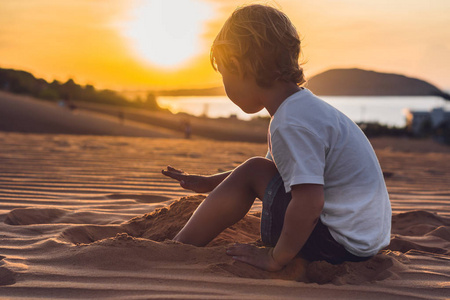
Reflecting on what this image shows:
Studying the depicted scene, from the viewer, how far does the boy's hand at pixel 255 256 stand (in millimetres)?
1802

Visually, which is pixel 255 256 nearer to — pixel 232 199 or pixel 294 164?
pixel 232 199

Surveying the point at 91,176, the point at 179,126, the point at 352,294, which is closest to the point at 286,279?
the point at 352,294

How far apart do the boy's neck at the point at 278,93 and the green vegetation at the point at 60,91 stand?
81.3 feet

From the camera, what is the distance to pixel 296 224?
1.67 metres

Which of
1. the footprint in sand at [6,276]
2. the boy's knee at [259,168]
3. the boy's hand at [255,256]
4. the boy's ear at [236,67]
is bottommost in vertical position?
the footprint in sand at [6,276]

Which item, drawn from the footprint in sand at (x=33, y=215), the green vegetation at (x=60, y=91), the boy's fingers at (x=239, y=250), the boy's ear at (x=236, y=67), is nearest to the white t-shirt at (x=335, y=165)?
the boy's ear at (x=236, y=67)

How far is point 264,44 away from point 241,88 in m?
0.20

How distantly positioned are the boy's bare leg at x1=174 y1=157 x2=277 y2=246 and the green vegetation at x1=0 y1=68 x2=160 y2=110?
2457 centimetres

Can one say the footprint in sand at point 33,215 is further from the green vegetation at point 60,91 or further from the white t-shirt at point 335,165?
the green vegetation at point 60,91

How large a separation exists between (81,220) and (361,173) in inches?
63.8

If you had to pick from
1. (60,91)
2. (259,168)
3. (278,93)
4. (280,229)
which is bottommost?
(280,229)

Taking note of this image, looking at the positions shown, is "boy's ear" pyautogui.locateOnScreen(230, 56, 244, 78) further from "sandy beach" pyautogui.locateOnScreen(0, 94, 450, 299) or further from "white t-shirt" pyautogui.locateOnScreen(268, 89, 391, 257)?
"sandy beach" pyautogui.locateOnScreen(0, 94, 450, 299)

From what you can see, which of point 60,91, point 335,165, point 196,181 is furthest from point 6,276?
point 60,91

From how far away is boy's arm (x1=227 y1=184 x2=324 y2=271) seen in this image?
1646 millimetres
